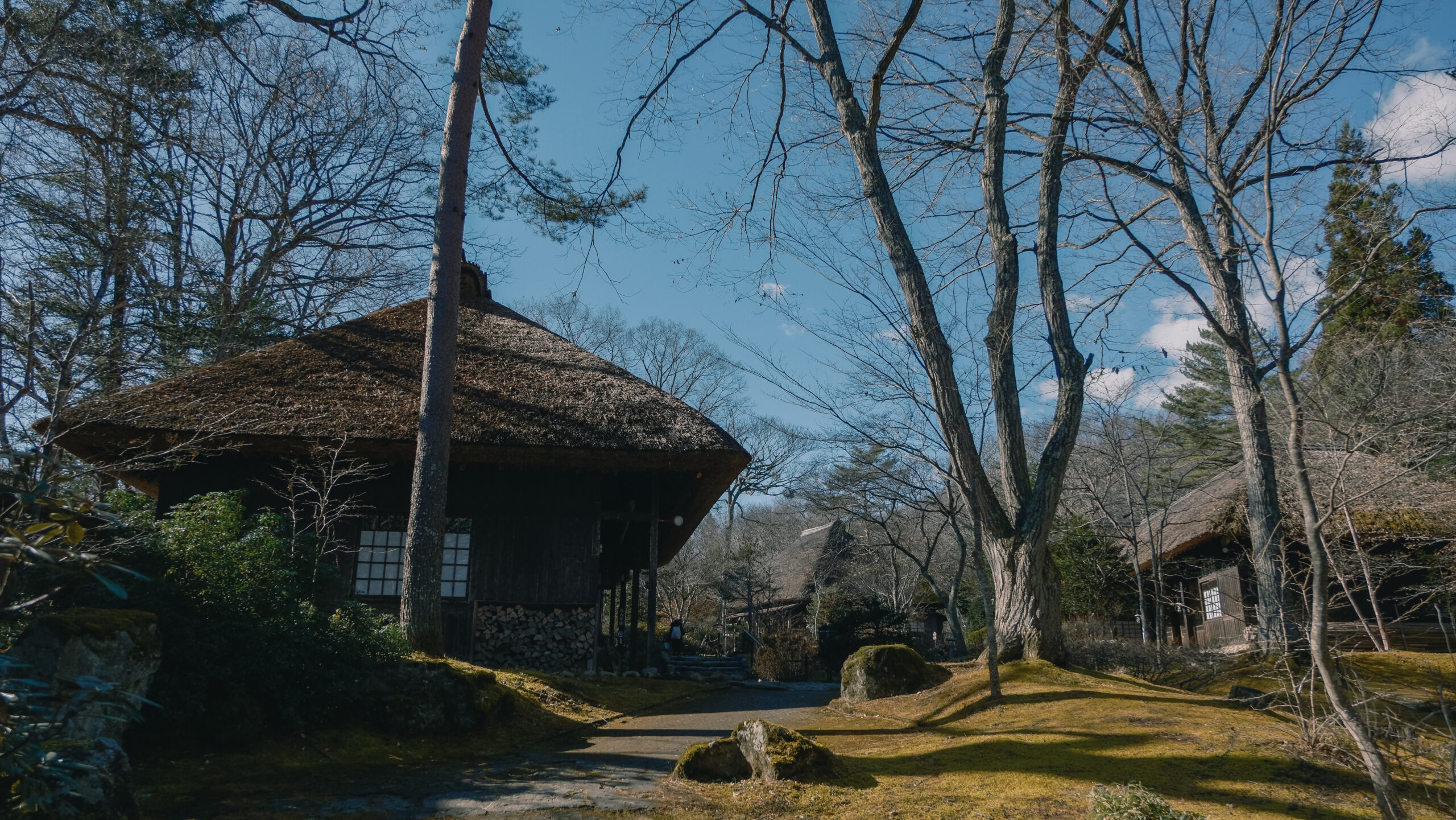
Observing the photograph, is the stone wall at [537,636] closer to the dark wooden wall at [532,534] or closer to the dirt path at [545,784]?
the dark wooden wall at [532,534]

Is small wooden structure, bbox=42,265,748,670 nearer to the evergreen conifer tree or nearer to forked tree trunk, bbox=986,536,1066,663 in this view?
forked tree trunk, bbox=986,536,1066,663

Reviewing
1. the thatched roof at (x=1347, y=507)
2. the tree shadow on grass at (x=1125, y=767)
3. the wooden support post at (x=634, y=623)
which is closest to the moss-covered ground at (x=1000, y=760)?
the tree shadow on grass at (x=1125, y=767)

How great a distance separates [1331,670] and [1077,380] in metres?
3.93

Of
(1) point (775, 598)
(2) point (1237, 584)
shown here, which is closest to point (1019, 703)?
Result: (2) point (1237, 584)

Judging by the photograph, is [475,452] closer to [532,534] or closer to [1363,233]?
[532,534]

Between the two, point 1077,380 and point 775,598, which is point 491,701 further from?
point 775,598

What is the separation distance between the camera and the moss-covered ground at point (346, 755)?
4512 mm

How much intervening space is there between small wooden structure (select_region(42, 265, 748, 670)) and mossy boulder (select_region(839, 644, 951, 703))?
3424 millimetres

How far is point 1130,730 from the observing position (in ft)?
16.3

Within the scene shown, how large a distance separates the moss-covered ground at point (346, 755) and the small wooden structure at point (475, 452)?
9.12 ft

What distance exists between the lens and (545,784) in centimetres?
485

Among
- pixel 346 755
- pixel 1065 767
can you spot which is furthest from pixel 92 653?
pixel 1065 767

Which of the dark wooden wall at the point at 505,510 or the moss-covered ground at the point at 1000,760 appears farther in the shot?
the dark wooden wall at the point at 505,510

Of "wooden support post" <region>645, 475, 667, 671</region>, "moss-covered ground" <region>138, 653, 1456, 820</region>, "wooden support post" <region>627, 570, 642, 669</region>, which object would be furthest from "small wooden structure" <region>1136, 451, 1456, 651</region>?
"wooden support post" <region>627, 570, 642, 669</region>
